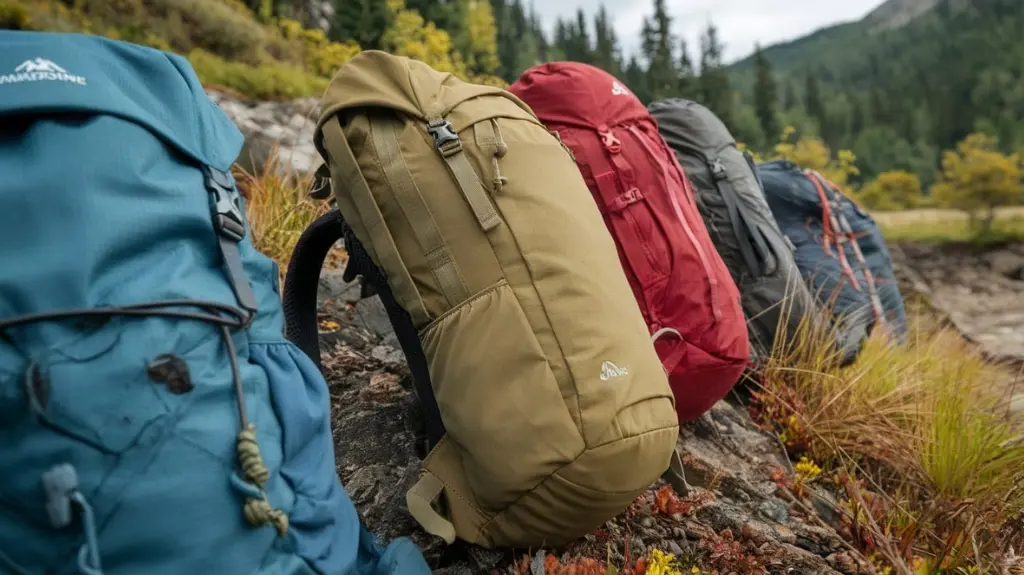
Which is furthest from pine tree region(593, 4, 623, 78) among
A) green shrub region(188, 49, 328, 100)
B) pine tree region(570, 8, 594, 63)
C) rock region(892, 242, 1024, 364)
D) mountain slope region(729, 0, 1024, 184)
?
green shrub region(188, 49, 328, 100)

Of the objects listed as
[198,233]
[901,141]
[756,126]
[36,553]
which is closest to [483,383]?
[198,233]

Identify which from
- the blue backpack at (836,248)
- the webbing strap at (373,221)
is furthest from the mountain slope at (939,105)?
the webbing strap at (373,221)

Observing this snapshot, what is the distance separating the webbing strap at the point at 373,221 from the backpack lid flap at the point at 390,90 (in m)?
0.09

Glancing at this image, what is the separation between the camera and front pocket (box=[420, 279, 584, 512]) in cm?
175

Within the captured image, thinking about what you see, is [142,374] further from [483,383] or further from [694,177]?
[694,177]

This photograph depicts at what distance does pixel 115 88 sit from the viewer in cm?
147

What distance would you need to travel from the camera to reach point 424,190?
1899 mm

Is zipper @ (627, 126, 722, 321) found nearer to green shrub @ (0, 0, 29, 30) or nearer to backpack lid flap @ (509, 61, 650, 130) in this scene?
backpack lid flap @ (509, 61, 650, 130)

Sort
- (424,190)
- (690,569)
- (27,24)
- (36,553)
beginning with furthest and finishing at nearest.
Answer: (27,24), (690,569), (424,190), (36,553)

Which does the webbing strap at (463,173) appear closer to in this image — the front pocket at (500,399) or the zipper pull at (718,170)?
the front pocket at (500,399)

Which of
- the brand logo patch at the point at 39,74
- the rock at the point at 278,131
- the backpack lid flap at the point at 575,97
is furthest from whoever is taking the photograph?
the rock at the point at 278,131

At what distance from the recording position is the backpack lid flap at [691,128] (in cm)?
358

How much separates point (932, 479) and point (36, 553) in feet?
9.96

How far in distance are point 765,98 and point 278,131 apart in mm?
44732
